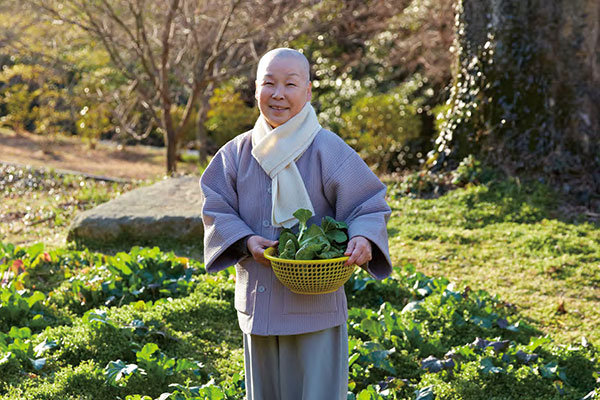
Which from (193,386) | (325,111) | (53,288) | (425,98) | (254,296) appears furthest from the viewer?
(325,111)

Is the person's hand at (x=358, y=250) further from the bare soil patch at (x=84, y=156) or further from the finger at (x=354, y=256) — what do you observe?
the bare soil patch at (x=84, y=156)

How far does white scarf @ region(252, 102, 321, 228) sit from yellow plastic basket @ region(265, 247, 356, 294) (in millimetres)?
224

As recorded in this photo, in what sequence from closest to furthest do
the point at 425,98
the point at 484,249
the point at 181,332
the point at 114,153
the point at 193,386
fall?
the point at 193,386
the point at 181,332
the point at 484,249
the point at 425,98
the point at 114,153

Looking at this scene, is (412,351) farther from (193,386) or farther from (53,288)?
(53,288)

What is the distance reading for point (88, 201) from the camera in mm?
8773

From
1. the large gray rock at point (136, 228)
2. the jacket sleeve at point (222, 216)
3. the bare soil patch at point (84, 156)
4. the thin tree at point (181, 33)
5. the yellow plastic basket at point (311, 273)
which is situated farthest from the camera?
the bare soil patch at point (84, 156)

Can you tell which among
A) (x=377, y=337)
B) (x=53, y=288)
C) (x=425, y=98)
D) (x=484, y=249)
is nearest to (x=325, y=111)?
(x=425, y=98)

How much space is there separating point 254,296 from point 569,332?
2.75 m

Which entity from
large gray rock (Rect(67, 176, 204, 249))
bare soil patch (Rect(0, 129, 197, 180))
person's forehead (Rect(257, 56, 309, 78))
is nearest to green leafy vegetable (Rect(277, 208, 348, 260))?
person's forehead (Rect(257, 56, 309, 78))

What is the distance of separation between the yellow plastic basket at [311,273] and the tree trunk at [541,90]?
5746mm

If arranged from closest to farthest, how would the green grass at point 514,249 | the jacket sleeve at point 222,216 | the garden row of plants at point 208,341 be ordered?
the jacket sleeve at point 222,216 → the garden row of plants at point 208,341 → the green grass at point 514,249

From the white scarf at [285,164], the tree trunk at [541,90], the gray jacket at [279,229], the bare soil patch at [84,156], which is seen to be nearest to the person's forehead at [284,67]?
the white scarf at [285,164]

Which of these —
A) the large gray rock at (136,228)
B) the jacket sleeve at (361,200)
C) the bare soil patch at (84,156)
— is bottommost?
the large gray rock at (136,228)

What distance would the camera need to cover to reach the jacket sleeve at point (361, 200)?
2.70 m
